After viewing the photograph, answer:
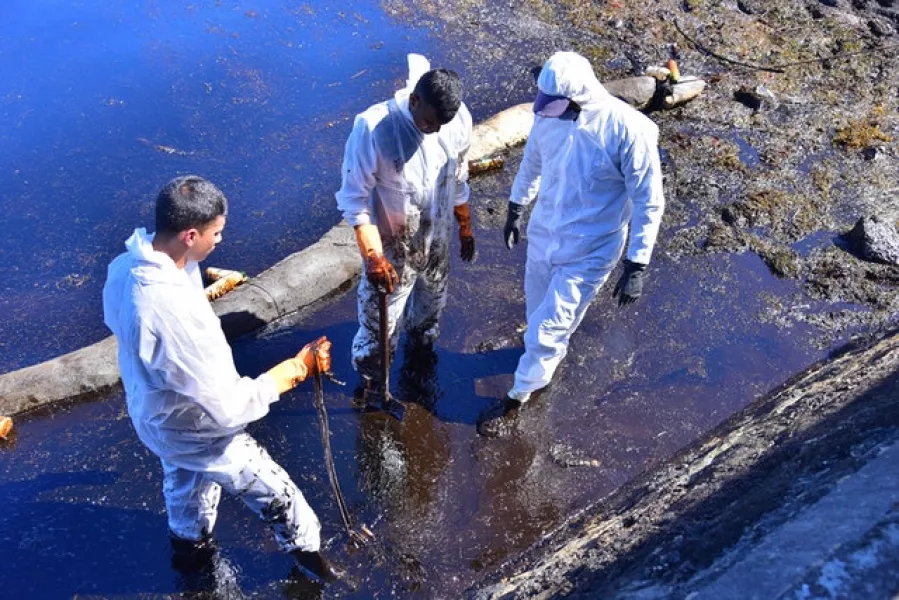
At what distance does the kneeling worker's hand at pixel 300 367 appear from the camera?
9.73 feet

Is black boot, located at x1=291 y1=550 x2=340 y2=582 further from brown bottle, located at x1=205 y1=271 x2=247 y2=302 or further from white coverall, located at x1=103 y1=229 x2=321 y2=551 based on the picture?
brown bottle, located at x1=205 y1=271 x2=247 y2=302

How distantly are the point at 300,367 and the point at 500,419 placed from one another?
5.77 ft

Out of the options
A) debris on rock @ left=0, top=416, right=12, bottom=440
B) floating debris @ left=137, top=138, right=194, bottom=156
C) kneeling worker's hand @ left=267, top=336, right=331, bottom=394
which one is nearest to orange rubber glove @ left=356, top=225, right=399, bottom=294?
kneeling worker's hand @ left=267, top=336, right=331, bottom=394

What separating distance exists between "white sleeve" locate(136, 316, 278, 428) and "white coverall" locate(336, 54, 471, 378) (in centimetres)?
127

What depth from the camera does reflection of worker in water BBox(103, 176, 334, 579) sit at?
259cm

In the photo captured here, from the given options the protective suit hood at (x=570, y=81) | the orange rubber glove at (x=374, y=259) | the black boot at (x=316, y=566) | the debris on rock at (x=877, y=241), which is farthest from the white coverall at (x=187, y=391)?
the debris on rock at (x=877, y=241)

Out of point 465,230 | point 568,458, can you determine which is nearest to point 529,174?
point 465,230

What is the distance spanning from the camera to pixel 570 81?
3756 millimetres

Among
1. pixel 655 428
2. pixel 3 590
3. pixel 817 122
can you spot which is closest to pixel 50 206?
pixel 3 590

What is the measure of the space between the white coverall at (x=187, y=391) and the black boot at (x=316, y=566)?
223mm

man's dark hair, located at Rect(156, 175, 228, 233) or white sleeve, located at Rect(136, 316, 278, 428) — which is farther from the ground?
man's dark hair, located at Rect(156, 175, 228, 233)

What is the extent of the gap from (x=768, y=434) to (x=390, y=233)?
6.79 feet

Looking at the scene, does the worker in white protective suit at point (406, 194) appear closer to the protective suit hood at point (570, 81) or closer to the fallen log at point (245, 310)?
the protective suit hood at point (570, 81)

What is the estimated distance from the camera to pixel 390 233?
4.04m
